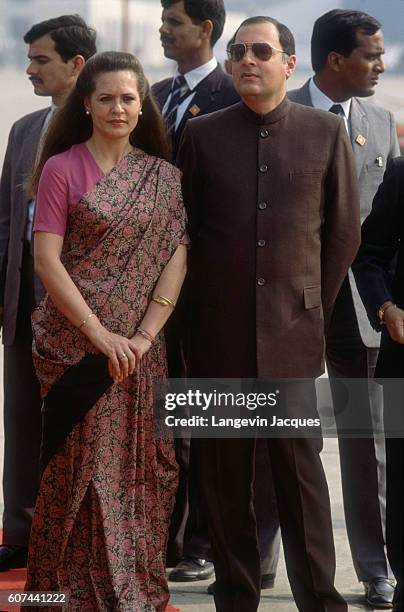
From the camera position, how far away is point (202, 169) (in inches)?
160

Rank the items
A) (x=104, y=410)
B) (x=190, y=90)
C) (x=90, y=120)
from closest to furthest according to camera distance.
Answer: (x=104, y=410), (x=90, y=120), (x=190, y=90)

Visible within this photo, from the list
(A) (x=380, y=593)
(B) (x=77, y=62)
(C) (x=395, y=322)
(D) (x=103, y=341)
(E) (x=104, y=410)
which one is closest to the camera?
(C) (x=395, y=322)

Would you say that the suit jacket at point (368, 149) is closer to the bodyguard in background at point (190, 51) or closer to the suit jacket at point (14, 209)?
the bodyguard in background at point (190, 51)

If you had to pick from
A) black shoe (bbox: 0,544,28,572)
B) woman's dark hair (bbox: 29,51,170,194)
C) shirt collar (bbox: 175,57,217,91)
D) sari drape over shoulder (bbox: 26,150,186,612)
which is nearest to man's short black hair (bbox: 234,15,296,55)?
woman's dark hair (bbox: 29,51,170,194)

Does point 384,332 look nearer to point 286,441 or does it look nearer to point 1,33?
point 286,441

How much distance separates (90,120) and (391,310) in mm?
1164

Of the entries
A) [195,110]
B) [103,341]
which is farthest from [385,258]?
[195,110]

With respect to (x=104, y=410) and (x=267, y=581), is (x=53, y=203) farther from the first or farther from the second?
(x=267, y=581)

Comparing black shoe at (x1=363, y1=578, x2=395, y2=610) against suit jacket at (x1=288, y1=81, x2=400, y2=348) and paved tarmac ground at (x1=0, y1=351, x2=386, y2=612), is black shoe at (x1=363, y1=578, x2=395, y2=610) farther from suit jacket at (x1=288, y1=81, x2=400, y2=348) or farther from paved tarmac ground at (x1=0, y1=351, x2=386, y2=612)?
suit jacket at (x1=288, y1=81, x2=400, y2=348)

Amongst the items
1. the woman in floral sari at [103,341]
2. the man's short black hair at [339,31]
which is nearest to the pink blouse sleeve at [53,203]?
the woman in floral sari at [103,341]

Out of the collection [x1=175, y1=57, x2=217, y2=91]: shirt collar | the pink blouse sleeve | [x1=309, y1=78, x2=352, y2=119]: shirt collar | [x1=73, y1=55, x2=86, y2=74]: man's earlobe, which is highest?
[x1=73, y1=55, x2=86, y2=74]: man's earlobe

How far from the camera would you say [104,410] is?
13.1 feet

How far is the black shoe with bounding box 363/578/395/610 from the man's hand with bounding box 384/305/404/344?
1125mm

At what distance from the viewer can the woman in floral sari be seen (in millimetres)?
3922
